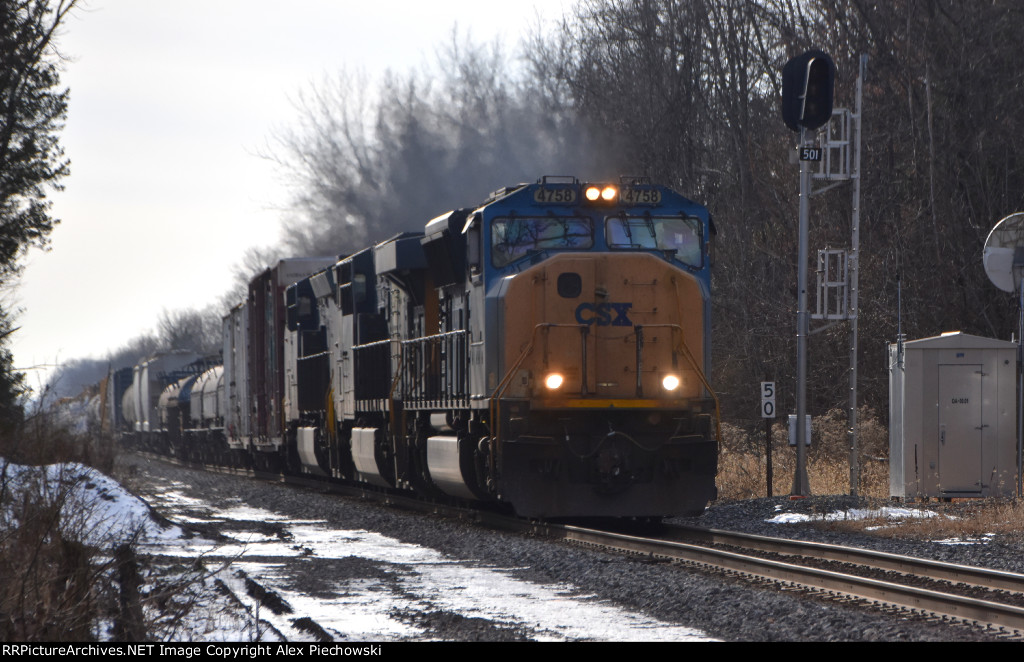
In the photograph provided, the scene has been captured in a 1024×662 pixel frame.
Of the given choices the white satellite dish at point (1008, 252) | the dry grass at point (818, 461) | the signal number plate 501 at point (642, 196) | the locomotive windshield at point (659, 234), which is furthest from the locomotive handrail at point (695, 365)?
the dry grass at point (818, 461)

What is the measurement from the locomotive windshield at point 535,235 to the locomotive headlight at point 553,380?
1266mm

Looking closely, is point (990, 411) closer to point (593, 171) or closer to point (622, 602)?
point (622, 602)

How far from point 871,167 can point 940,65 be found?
2.22 meters

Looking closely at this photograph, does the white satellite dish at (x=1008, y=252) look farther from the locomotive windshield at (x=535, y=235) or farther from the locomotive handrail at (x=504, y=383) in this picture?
the locomotive handrail at (x=504, y=383)

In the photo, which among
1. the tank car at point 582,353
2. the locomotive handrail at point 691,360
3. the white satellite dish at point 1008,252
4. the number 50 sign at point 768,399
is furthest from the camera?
the number 50 sign at point 768,399

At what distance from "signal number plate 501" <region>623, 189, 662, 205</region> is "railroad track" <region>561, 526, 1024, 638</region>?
11.0 feet

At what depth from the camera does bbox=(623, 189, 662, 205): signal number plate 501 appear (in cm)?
1310

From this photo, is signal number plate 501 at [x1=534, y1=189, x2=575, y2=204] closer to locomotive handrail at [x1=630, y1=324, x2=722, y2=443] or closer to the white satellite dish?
locomotive handrail at [x1=630, y1=324, x2=722, y2=443]

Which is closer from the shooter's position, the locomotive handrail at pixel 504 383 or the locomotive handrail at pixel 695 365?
the locomotive handrail at pixel 504 383

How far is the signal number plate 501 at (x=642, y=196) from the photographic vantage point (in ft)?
43.0

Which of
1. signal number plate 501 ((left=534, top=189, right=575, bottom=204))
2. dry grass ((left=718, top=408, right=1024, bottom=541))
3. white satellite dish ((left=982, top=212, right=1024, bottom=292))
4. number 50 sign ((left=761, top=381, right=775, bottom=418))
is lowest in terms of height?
dry grass ((left=718, top=408, right=1024, bottom=541))

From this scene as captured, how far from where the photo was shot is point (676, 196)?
13.2 metres

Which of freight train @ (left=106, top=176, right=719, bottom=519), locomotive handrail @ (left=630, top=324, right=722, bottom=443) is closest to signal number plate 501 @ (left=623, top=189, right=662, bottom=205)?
freight train @ (left=106, top=176, right=719, bottom=519)
